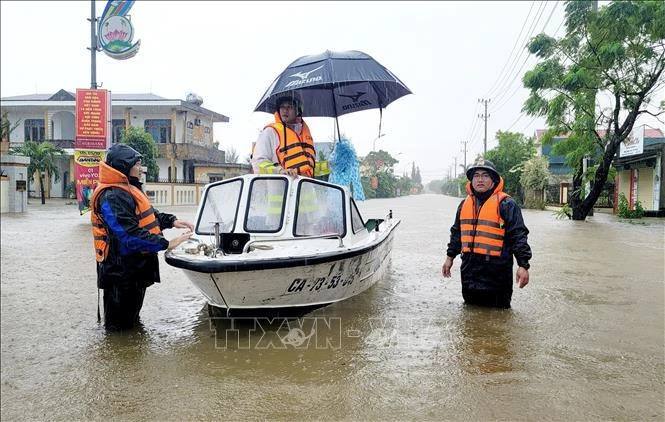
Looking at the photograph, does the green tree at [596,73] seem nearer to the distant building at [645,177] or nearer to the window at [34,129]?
the distant building at [645,177]

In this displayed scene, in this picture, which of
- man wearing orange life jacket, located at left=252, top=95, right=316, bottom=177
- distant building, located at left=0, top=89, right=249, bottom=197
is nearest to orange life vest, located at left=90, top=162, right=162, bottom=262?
man wearing orange life jacket, located at left=252, top=95, right=316, bottom=177

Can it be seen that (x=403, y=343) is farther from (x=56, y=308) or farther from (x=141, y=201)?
(x=56, y=308)

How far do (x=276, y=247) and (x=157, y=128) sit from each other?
30329mm

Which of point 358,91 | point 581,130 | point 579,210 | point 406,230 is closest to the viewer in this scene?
point 358,91

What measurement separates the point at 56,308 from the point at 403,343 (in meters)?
3.67

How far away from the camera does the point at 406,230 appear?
50.4 feet

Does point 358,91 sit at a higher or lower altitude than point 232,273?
higher

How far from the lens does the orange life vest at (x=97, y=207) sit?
155 inches

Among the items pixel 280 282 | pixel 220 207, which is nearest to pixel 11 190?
pixel 280 282

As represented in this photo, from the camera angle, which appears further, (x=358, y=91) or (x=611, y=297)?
(x=358, y=91)

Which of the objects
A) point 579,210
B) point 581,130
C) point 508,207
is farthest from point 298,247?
point 579,210

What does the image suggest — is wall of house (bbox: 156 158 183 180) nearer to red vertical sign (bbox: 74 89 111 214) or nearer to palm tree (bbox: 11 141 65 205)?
palm tree (bbox: 11 141 65 205)

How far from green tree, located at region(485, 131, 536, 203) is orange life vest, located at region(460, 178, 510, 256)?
31279 millimetres

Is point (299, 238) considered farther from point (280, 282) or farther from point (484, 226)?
point (484, 226)
